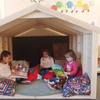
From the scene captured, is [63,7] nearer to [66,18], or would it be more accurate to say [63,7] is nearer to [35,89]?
[66,18]

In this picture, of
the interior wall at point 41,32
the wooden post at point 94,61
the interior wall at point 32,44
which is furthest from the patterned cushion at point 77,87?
the interior wall at point 41,32

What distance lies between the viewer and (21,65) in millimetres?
1832

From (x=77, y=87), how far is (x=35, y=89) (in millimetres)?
488

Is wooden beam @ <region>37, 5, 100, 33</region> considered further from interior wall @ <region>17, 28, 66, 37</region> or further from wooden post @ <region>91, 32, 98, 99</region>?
interior wall @ <region>17, 28, 66, 37</region>

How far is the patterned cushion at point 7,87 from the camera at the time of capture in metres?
1.28

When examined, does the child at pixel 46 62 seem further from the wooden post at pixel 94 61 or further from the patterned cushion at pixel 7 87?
the wooden post at pixel 94 61

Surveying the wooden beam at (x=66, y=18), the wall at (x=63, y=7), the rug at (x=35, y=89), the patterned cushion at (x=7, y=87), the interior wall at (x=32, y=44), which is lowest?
the rug at (x=35, y=89)

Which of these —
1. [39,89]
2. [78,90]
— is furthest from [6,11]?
[78,90]

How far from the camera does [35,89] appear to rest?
55.2 inches

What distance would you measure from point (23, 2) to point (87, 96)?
2.15 m

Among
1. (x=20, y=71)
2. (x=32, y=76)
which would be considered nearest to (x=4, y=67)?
(x=20, y=71)

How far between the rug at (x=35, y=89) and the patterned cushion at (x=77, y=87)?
11 cm

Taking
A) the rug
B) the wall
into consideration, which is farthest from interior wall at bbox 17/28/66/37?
the rug

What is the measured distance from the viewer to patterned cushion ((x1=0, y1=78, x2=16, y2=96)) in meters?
1.28
